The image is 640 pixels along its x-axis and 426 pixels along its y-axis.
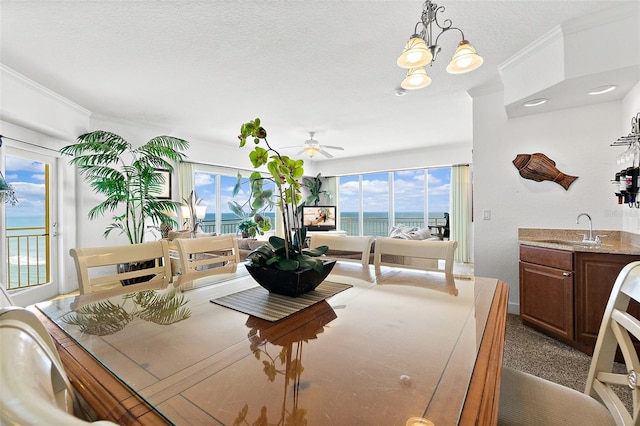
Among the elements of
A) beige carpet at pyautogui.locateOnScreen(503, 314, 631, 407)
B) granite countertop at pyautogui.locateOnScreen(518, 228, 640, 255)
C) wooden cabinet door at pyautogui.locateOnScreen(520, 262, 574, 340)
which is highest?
granite countertop at pyautogui.locateOnScreen(518, 228, 640, 255)

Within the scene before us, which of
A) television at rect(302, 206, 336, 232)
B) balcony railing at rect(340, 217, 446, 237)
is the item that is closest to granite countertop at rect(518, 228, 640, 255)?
balcony railing at rect(340, 217, 446, 237)

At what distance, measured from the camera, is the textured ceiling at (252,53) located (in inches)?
78.5

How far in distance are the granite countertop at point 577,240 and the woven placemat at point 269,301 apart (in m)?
2.24

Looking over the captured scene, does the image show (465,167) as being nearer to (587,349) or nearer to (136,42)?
(587,349)

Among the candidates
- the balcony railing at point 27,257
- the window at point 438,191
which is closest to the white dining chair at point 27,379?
the balcony railing at point 27,257

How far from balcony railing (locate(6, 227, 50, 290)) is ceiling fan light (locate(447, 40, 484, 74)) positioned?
476 centimetres

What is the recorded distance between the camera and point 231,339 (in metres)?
0.76

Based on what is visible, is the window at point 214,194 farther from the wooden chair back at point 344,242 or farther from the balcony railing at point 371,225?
the wooden chair back at point 344,242

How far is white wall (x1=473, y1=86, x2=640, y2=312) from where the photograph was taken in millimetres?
2732

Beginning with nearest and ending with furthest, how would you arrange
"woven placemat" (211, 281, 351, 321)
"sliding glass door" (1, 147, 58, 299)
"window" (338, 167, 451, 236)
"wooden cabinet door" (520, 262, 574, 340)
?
"woven placemat" (211, 281, 351, 321), "wooden cabinet door" (520, 262, 574, 340), "sliding glass door" (1, 147, 58, 299), "window" (338, 167, 451, 236)

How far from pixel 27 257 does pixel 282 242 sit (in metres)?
4.32

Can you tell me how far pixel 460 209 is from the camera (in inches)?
254

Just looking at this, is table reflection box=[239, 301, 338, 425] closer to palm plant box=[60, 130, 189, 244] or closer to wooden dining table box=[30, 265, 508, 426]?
wooden dining table box=[30, 265, 508, 426]

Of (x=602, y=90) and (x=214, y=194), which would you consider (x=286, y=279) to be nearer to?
(x=602, y=90)
